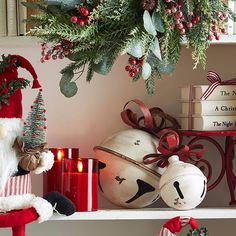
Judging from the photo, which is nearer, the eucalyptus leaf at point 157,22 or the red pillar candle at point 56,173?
the eucalyptus leaf at point 157,22

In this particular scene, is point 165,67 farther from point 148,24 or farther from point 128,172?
point 128,172

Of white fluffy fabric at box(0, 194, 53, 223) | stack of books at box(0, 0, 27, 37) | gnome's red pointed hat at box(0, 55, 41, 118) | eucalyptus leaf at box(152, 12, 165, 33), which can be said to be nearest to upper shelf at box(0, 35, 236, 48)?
stack of books at box(0, 0, 27, 37)

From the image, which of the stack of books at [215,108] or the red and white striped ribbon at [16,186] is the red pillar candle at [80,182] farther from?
the stack of books at [215,108]

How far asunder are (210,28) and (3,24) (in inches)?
19.0

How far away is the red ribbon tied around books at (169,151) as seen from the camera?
1.35m

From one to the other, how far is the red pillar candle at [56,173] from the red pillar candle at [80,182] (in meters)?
0.03

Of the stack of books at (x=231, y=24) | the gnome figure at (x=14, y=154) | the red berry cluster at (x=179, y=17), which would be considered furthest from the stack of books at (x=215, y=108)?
the gnome figure at (x=14, y=154)

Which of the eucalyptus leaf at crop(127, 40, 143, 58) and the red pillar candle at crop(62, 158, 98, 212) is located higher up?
the eucalyptus leaf at crop(127, 40, 143, 58)

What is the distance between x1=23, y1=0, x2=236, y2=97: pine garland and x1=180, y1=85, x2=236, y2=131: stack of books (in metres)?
0.20

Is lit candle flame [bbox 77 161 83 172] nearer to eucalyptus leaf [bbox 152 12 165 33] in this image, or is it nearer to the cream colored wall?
the cream colored wall

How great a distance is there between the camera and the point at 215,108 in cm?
139

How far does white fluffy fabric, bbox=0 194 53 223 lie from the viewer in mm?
1209

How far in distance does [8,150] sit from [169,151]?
357mm

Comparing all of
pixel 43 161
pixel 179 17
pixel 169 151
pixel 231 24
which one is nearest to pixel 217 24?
pixel 179 17
